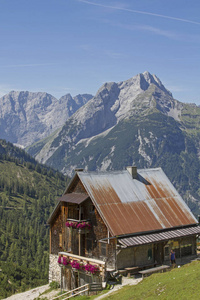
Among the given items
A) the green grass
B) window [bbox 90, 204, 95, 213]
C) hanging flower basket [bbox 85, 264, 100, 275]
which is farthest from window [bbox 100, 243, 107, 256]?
the green grass

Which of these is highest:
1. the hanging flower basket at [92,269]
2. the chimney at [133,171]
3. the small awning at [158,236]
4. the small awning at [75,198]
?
the chimney at [133,171]

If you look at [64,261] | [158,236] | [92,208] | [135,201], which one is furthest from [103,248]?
[135,201]

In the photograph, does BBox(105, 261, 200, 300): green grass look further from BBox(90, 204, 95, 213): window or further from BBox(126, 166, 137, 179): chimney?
BBox(126, 166, 137, 179): chimney

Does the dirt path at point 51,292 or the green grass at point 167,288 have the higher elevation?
the green grass at point 167,288

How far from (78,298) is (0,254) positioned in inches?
6228

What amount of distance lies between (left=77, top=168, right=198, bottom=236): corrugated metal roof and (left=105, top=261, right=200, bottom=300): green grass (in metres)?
8.84

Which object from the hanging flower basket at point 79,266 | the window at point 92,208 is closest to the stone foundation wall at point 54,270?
the hanging flower basket at point 79,266

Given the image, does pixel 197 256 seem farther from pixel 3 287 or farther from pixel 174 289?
pixel 3 287

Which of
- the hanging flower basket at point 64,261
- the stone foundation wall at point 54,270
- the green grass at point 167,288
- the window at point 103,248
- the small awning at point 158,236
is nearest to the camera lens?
the green grass at point 167,288

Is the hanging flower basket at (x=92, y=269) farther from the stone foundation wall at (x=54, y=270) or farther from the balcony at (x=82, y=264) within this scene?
the stone foundation wall at (x=54, y=270)

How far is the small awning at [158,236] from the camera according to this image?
1650 inches

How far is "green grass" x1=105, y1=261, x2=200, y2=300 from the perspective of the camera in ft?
90.3

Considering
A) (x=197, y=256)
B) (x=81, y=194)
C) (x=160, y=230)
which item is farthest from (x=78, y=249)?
(x=197, y=256)

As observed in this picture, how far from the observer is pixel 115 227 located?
42938 millimetres
